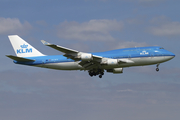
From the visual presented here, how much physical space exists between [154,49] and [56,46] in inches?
722

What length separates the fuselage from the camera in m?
51.4

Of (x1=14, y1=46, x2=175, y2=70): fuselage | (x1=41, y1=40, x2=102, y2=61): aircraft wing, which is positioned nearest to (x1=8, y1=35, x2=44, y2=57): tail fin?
(x1=14, y1=46, x2=175, y2=70): fuselage

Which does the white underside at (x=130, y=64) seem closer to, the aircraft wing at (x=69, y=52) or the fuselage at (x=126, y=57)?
the fuselage at (x=126, y=57)

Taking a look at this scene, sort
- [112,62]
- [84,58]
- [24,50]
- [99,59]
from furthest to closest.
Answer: [24,50], [99,59], [112,62], [84,58]

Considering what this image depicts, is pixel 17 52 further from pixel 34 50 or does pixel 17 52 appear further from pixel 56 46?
pixel 56 46

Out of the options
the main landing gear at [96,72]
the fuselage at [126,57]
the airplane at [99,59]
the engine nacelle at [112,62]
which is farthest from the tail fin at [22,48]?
the engine nacelle at [112,62]

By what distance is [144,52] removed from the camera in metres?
51.7

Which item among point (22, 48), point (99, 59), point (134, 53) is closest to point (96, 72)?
point (99, 59)

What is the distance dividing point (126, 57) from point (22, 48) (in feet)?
74.6

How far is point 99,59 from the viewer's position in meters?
51.6

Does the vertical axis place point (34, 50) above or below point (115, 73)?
above

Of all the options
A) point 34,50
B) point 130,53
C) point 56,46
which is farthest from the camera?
point 34,50

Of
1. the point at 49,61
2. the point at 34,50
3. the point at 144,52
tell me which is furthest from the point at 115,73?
the point at 34,50

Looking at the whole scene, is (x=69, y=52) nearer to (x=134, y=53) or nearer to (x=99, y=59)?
(x=99, y=59)
